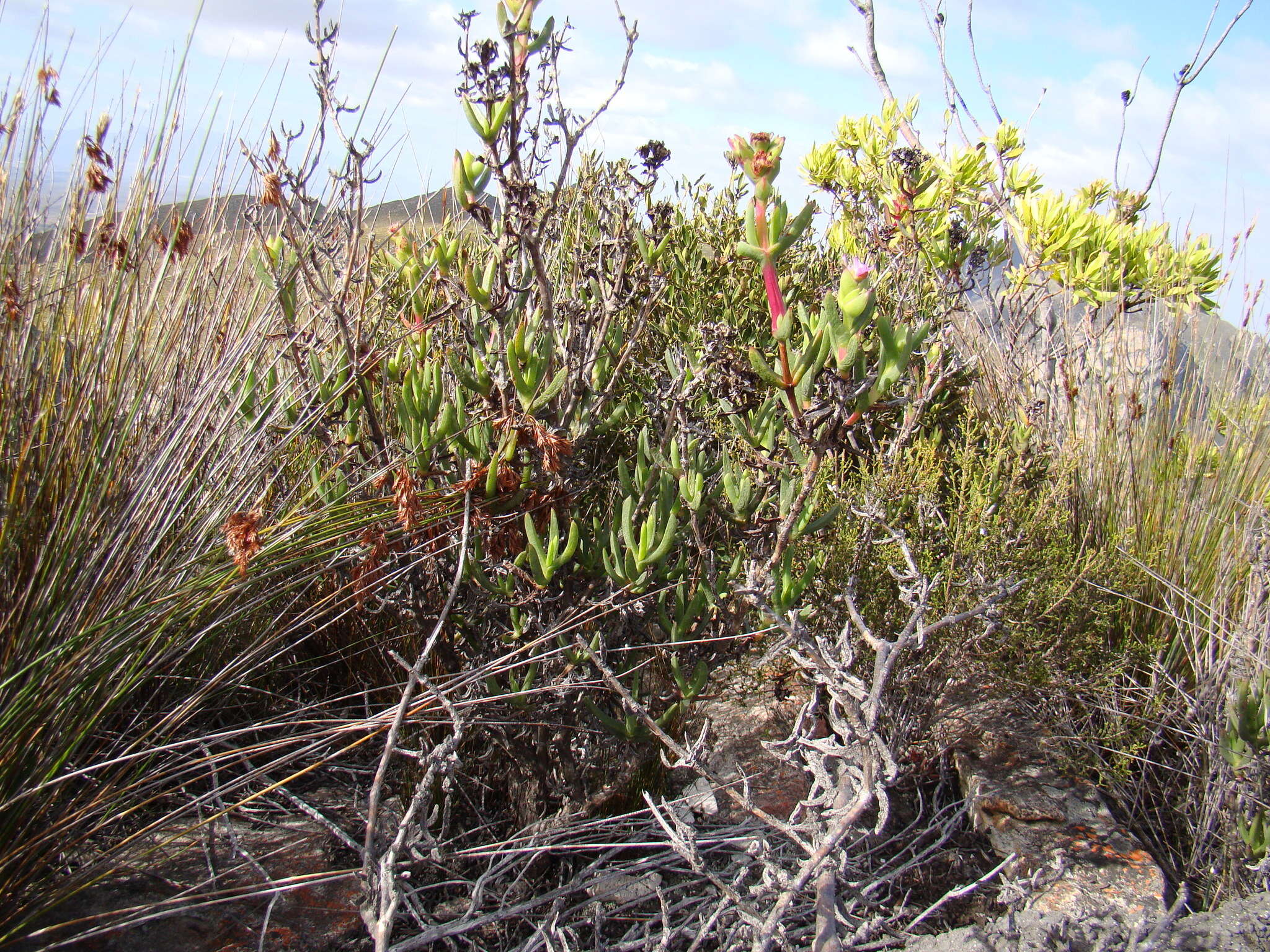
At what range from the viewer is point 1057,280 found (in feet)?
10.4

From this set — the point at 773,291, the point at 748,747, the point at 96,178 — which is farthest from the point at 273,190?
the point at 748,747

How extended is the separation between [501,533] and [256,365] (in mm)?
736

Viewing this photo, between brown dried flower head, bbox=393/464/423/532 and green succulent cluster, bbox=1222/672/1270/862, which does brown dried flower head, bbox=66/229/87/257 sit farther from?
green succulent cluster, bbox=1222/672/1270/862

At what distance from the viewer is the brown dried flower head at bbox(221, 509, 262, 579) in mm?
1446

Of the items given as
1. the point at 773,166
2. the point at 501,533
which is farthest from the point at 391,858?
the point at 773,166

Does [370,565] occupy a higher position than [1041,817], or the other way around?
[370,565]

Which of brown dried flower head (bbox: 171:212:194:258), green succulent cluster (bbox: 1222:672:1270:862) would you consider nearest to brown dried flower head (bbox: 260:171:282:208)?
brown dried flower head (bbox: 171:212:194:258)

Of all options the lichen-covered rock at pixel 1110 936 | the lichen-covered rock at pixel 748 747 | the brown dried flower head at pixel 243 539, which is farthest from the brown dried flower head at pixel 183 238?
the lichen-covered rock at pixel 1110 936

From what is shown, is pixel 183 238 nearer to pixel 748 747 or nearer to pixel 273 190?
pixel 273 190

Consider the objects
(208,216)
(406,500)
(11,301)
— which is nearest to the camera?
(406,500)

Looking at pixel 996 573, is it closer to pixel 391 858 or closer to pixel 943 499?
pixel 943 499

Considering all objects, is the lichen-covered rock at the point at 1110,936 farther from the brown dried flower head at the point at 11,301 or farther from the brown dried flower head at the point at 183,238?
the brown dried flower head at the point at 183,238

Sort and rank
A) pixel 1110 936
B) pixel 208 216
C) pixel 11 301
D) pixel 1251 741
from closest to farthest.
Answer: pixel 1110 936 → pixel 11 301 → pixel 1251 741 → pixel 208 216

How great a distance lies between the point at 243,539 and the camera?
4.82 ft
